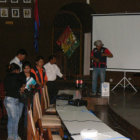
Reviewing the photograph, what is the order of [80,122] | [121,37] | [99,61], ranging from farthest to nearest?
[121,37], [99,61], [80,122]

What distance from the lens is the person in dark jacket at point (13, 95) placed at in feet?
14.2

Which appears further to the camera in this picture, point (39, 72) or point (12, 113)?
point (39, 72)

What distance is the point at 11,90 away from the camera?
433 cm

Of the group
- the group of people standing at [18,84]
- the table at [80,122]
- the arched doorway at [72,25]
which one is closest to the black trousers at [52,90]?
the group of people standing at [18,84]

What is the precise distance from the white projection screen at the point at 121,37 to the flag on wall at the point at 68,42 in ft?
6.15

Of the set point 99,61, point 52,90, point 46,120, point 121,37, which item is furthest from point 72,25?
point 46,120

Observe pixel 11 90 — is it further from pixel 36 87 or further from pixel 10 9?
pixel 10 9

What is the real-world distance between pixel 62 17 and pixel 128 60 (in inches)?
129

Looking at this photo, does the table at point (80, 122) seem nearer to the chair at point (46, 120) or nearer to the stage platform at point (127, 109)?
the chair at point (46, 120)

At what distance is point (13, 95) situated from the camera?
14.2 feet

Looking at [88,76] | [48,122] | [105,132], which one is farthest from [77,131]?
[88,76]

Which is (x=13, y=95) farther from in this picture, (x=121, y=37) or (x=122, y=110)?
(x=121, y=37)

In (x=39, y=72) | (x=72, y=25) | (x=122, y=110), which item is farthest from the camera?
(x=72, y=25)

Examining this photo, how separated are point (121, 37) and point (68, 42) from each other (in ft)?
8.41
